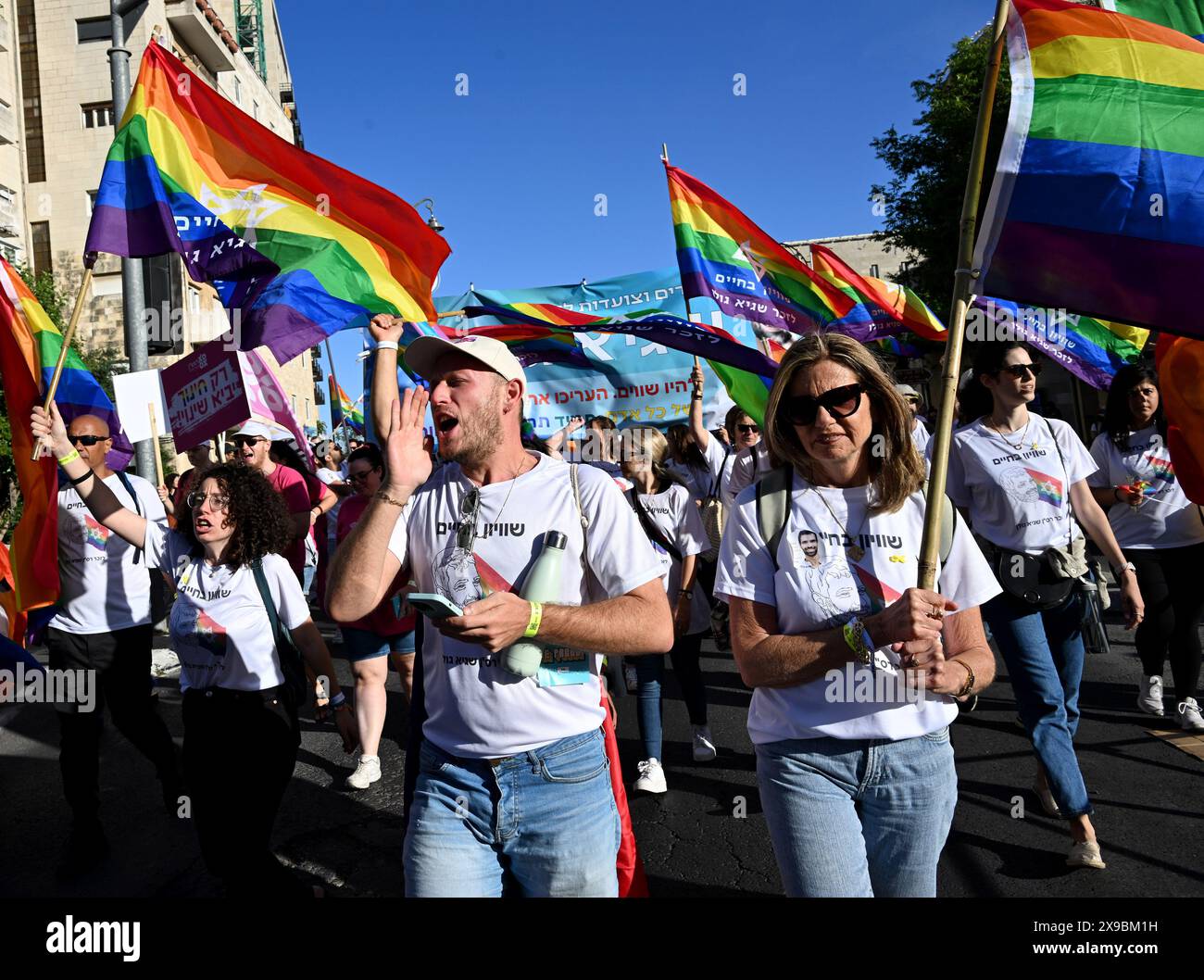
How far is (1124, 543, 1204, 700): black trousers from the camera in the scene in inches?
215

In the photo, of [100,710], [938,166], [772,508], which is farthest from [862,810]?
[938,166]

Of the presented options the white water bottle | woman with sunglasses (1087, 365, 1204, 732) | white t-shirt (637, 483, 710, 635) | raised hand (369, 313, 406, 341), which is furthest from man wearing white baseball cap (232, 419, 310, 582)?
woman with sunglasses (1087, 365, 1204, 732)

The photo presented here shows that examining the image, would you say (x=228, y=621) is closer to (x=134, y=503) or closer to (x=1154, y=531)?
(x=134, y=503)

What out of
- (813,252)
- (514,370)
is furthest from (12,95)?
(514,370)

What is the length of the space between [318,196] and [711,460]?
3.77 m

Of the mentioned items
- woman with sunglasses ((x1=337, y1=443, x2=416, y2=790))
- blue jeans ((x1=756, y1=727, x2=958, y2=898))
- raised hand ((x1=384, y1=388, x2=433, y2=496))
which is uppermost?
raised hand ((x1=384, y1=388, x2=433, y2=496))

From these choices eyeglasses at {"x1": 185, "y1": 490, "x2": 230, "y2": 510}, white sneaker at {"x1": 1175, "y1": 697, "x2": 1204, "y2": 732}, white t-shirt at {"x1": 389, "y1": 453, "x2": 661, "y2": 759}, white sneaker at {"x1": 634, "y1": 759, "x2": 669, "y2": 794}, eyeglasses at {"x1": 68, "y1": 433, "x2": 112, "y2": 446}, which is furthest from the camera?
white sneaker at {"x1": 1175, "y1": 697, "x2": 1204, "y2": 732}

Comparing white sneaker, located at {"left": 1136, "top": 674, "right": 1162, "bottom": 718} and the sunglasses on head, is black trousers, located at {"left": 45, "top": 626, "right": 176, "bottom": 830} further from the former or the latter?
white sneaker, located at {"left": 1136, "top": 674, "right": 1162, "bottom": 718}

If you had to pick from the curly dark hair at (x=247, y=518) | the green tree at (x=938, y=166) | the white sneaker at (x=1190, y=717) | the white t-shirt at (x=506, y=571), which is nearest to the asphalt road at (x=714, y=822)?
the white sneaker at (x=1190, y=717)

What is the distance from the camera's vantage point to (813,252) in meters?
8.16

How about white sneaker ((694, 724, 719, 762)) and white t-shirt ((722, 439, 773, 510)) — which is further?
white t-shirt ((722, 439, 773, 510))

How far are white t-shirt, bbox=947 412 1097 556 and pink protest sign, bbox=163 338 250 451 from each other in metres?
3.83

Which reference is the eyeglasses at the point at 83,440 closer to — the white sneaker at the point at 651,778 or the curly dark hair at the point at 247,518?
the curly dark hair at the point at 247,518

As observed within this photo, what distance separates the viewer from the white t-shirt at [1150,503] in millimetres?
5539
